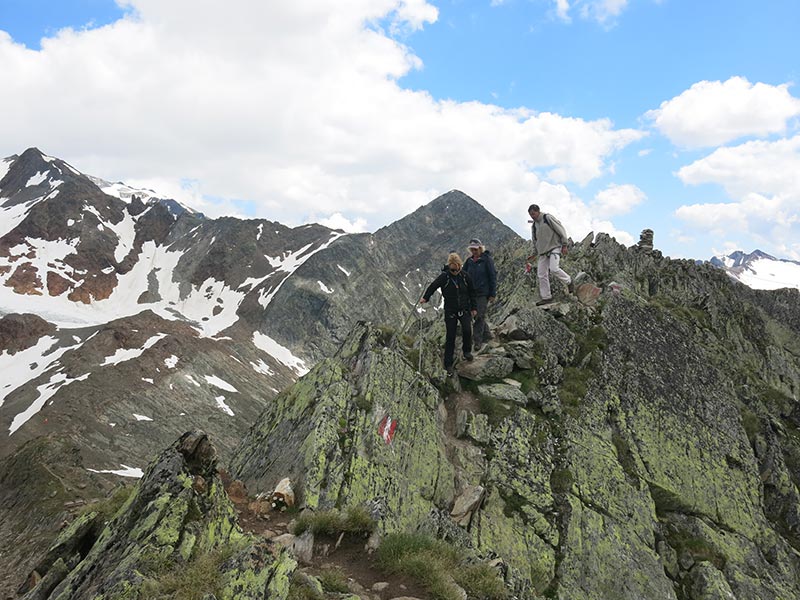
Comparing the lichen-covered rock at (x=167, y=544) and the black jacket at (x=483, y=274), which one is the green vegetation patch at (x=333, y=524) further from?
the black jacket at (x=483, y=274)

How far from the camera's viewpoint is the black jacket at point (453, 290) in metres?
16.6

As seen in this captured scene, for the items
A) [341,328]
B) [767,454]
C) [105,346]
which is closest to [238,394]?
[105,346]

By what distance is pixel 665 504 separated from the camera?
1772 centimetres

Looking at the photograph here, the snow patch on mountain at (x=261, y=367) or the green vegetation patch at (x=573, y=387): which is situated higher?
the green vegetation patch at (x=573, y=387)

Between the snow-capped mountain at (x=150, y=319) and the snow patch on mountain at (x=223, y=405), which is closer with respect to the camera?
the snow-capped mountain at (x=150, y=319)

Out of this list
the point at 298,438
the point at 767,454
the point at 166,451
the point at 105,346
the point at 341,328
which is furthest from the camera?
the point at 341,328

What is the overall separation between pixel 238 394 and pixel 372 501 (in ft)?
325

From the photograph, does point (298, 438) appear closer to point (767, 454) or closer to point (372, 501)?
point (372, 501)

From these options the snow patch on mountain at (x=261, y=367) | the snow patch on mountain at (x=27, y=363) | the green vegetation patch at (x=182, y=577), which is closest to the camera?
the green vegetation patch at (x=182, y=577)

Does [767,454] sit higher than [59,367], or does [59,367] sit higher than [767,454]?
[767,454]

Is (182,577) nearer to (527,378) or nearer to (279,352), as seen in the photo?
(527,378)

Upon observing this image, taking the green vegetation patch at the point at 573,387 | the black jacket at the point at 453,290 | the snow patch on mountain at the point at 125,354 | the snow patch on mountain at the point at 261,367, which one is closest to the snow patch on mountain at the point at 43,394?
the snow patch on mountain at the point at 125,354

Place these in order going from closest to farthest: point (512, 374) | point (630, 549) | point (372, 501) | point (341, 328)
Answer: point (372, 501), point (630, 549), point (512, 374), point (341, 328)

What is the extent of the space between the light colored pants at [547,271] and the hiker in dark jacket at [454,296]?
5516mm
